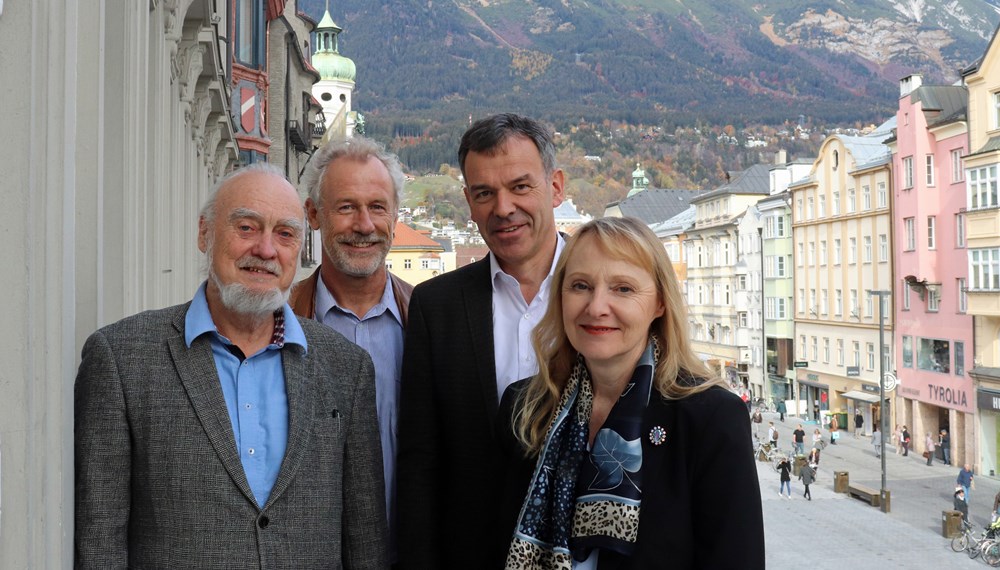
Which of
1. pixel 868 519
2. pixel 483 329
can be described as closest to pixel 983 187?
pixel 868 519

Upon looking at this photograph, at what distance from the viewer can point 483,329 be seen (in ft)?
11.8

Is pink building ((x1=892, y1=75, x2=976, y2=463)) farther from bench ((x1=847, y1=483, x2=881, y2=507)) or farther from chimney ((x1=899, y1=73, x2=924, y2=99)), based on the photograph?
bench ((x1=847, y1=483, x2=881, y2=507))

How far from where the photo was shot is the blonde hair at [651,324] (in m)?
2.93

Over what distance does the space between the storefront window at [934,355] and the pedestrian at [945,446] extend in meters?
2.48

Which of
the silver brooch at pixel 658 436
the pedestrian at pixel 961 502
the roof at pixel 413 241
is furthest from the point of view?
the roof at pixel 413 241

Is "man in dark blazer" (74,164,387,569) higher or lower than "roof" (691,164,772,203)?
lower

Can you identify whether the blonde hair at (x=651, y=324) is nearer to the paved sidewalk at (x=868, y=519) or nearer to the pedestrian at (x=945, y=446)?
the paved sidewalk at (x=868, y=519)

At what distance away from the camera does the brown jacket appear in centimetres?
397

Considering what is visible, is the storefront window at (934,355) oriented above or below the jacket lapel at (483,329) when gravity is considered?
below

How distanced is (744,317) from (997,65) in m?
30.4

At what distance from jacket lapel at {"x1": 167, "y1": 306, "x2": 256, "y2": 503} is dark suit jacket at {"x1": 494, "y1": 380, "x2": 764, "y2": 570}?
3.55 ft

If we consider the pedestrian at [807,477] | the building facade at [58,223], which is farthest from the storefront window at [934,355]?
the building facade at [58,223]

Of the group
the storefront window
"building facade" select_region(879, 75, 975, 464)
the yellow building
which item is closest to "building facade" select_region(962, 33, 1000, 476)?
"building facade" select_region(879, 75, 975, 464)

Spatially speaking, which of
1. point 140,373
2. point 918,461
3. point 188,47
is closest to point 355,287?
point 140,373
